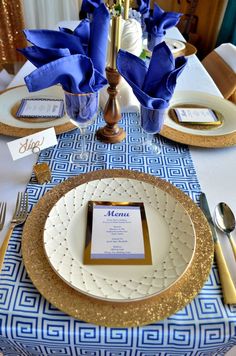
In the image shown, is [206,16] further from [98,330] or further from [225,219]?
[98,330]

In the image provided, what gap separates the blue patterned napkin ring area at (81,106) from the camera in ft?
2.14

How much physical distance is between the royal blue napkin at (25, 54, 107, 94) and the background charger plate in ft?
0.80

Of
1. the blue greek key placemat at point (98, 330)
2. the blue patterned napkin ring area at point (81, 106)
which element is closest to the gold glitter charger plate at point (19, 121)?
the blue patterned napkin ring area at point (81, 106)

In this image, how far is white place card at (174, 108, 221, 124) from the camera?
85 centimetres

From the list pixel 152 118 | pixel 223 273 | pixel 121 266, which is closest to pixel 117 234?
pixel 121 266

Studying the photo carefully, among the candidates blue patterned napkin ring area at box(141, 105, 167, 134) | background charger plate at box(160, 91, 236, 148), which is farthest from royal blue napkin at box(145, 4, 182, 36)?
blue patterned napkin ring area at box(141, 105, 167, 134)

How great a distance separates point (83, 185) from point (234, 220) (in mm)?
301

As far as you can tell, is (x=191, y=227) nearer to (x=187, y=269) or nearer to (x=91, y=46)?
(x=187, y=269)

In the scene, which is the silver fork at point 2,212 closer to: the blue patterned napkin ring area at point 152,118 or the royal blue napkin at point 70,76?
the royal blue napkin at point 70,76

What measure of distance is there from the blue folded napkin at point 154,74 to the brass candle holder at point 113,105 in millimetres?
64

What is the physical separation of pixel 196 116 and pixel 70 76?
0.40 meters

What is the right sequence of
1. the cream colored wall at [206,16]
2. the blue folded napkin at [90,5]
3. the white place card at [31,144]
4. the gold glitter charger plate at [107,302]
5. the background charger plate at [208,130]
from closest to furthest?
the gold glitter charger plate at [107,302], the white place card at [31,144], the background charger plate at [208,130], the blue folded napkin at [90,5], the cream colored wall at [206,16]

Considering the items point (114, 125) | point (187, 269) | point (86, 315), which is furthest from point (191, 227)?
point (114, 125)

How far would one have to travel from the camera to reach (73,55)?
0.62 m
